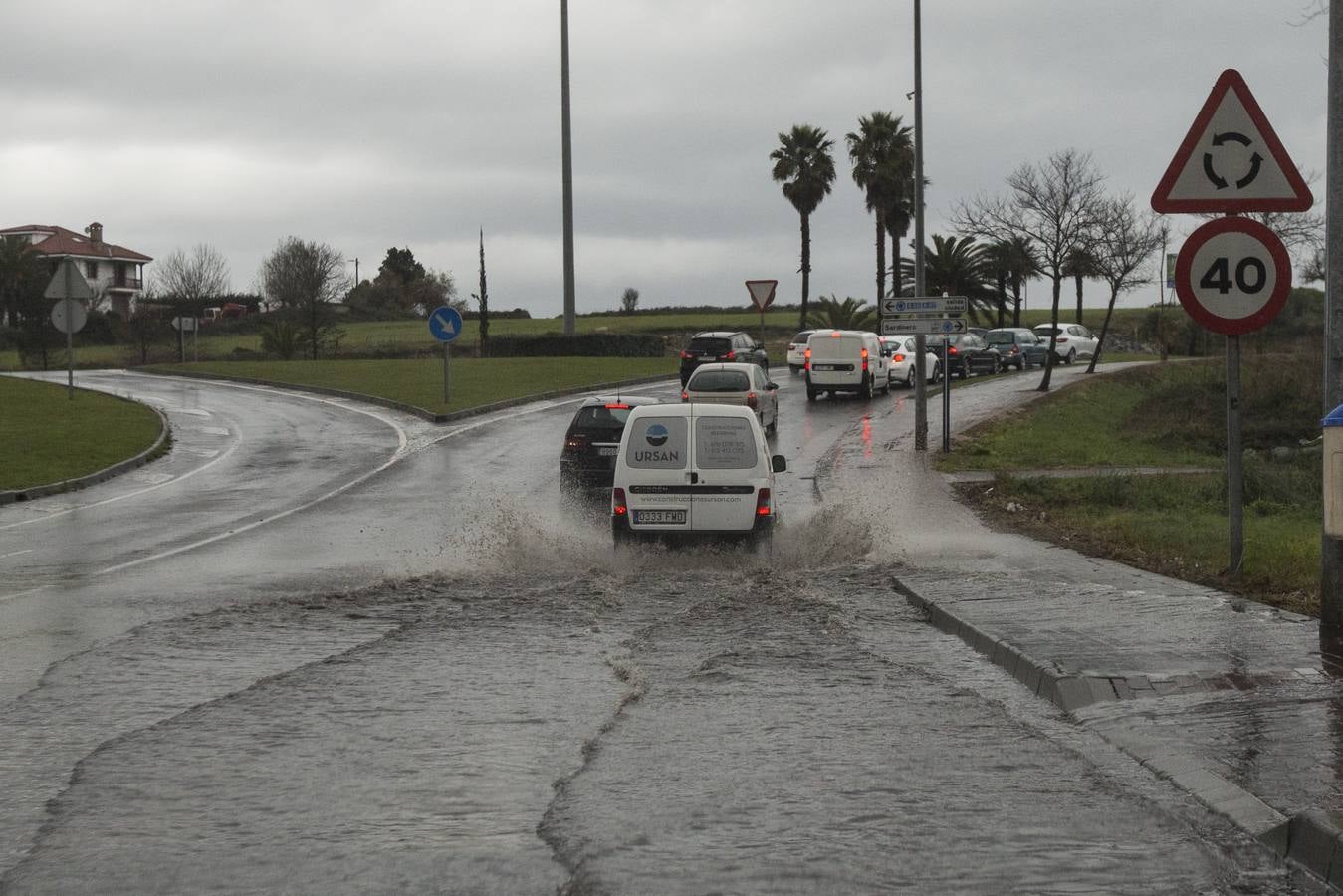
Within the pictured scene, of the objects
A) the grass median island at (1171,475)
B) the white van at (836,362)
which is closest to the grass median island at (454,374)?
the white van at (836,362)

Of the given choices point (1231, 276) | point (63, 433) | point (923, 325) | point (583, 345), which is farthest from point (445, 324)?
point (1231, 276)

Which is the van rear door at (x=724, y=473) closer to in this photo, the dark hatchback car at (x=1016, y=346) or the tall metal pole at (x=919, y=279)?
the tall metal pole at (x=919, y=279)

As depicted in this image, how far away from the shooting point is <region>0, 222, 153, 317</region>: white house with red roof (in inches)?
4582

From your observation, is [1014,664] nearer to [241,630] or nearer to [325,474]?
[241,630]

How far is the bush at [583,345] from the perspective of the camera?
58.7m

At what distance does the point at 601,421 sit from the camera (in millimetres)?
21703

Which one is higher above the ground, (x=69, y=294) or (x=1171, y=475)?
(x=69, y=294)

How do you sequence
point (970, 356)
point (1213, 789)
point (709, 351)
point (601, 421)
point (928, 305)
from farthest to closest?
1. point (970, 356)
2. point (709, 351)
3. point (928, 305)
4. point (601, 421)
5. point (1213, 789)

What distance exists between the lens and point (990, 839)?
5621 millimetres

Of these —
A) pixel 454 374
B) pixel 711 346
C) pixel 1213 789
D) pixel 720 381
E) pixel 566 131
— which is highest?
pixel 566 131

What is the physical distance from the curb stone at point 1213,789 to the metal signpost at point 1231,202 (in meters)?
2.83

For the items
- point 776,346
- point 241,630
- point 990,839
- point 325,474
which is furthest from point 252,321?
point 990,839

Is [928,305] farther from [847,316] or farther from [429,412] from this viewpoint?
[847,316]

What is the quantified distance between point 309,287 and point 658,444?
6669 centimetres
